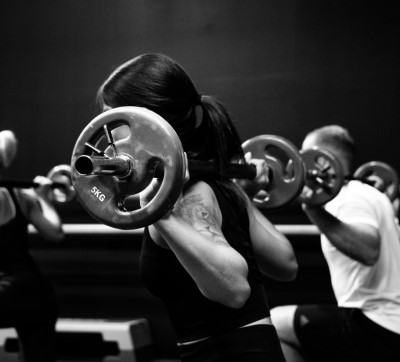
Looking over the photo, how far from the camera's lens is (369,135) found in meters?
4.02

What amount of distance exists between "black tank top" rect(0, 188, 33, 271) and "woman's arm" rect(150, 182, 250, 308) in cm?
163

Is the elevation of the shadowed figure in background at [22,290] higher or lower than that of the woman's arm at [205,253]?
lower

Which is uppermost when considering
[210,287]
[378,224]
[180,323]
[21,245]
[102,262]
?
[210,287]

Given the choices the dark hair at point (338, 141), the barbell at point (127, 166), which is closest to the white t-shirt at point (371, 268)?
the dark hair at point (338, 141)

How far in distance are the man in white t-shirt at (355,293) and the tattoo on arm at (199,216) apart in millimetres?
1119

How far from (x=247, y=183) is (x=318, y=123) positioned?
217cm

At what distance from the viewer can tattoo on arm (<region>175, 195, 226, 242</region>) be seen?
1.35 meters

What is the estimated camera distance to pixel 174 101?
4.75 feet

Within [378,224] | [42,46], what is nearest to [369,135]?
[378,224]

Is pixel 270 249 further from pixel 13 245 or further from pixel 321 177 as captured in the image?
pixel 13 245

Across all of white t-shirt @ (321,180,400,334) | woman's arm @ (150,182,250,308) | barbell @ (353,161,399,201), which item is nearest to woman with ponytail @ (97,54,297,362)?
woman's arm @ (150,182,250,308)

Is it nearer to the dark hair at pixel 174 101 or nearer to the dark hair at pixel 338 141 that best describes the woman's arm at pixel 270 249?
the dark hair at pixel 174 101

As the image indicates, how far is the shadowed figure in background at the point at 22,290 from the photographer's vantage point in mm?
2826

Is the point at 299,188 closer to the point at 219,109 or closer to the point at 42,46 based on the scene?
the point at 219,109
